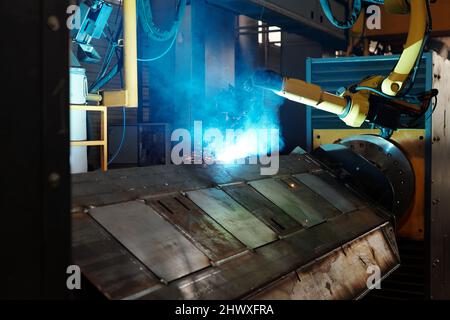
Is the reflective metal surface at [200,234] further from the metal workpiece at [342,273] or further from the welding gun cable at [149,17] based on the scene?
the welding gun cable at [149,17]

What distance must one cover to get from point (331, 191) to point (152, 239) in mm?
2084

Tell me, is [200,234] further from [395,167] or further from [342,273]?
[395,167]

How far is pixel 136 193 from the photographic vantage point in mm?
2564

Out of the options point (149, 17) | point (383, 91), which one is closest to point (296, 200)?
point (383, 91)

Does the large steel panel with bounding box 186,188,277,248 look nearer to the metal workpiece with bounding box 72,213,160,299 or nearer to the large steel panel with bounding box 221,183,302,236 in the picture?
the large steel panel with bounding box 221,183,302,236

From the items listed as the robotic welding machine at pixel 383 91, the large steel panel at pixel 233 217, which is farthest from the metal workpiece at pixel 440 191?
the large steel panel at pixel 233 217

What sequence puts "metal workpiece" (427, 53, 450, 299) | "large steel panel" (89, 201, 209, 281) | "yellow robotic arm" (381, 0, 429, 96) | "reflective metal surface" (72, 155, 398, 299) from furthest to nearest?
"metal workpiece" (427, 53, 450, 299) < "yellow robotic arm" (381, 0, 429, 96) < "large steel panel" (89, 201, 209, 281) < "reflective metal surface" (72, 155, 398, 299)

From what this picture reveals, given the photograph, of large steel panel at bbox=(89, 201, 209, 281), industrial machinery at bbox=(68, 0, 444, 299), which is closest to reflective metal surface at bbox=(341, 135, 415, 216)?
industrial machinery at bbox=(68, 0, 444, 299)

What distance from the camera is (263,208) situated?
310 centimetres

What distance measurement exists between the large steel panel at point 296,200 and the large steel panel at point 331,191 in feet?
0.34

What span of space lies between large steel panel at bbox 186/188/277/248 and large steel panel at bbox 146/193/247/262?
6cm

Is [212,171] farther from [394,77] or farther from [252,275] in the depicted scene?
[394,77]

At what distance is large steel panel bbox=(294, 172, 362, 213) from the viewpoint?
3.82 meters

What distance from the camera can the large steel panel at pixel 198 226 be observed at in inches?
94.9
